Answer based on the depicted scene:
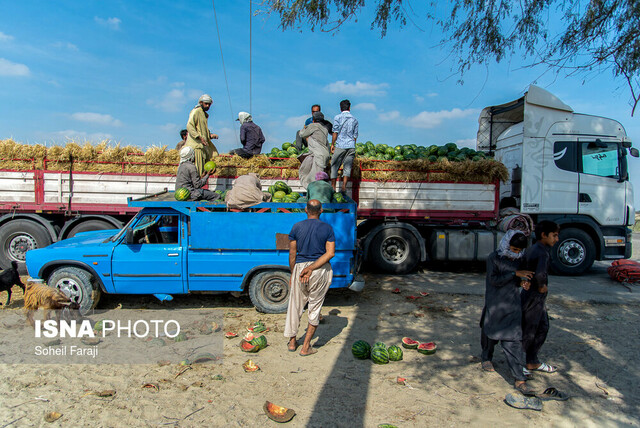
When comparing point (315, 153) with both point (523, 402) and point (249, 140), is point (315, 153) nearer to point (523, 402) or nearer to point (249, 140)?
point (249, 140)

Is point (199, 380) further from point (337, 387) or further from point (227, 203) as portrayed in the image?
point (227, 203)

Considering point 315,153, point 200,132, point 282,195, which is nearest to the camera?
point 282,195

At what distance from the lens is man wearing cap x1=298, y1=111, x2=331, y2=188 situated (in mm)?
8820

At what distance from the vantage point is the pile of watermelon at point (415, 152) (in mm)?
9906

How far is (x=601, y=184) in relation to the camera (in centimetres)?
997

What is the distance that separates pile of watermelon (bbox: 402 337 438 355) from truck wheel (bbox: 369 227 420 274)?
392 centimetres

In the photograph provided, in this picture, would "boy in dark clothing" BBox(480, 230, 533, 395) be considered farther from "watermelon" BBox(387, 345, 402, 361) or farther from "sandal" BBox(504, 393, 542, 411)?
"watermelon" BBox(387, 345, 402, 361)

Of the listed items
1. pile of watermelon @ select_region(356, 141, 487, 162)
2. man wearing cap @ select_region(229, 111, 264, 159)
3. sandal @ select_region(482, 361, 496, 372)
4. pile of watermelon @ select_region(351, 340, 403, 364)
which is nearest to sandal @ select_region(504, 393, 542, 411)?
sandal @ select_region(482, 361, 496, 372)

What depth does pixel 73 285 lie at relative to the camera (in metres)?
6.40

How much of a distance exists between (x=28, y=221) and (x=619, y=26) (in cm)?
1161

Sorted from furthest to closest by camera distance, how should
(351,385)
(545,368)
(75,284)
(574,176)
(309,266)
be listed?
(574,176)
(75,284)
(309,266)
(545,368)
(351,385)

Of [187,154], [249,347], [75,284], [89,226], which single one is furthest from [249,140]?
[249,347]

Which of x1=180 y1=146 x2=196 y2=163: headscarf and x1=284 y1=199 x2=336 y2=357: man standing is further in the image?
x1=180 y1=146 x2=196 y2=163: headscarf

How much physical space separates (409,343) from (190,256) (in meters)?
3.51
